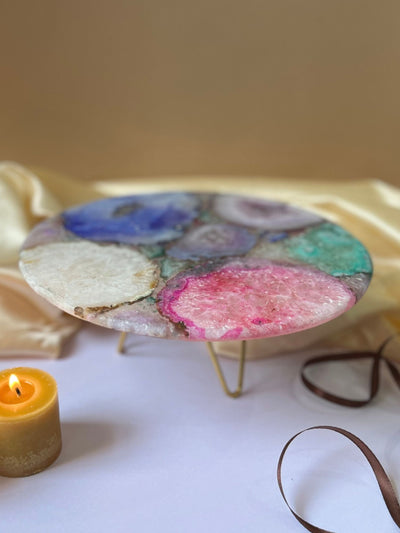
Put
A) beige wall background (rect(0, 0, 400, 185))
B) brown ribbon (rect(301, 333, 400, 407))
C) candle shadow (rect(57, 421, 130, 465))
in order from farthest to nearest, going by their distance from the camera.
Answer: beige wall background (rect(0, 0, 400, 185)) < brown ribbon (rect(301, 333, 400, 407)) < candle shadow (rect(57, 421, 130, 465))

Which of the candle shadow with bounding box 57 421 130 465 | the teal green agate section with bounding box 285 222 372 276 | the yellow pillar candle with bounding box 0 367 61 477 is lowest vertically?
the candle shadow with bounding box 57 421 130 465

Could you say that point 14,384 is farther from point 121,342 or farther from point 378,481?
point 378,481

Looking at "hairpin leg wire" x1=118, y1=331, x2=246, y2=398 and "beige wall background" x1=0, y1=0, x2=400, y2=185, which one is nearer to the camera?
"hairpin leg wire" x1=118, y1=331, x2=246, y2=398

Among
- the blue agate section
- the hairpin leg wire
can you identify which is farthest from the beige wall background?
the hairpin leg wire

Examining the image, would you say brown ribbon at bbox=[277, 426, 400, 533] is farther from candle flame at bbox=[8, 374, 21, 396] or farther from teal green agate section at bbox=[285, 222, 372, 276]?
candle flame at bbox=[8, 374, 21, 396]

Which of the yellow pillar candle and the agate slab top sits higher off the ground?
the agate slab top

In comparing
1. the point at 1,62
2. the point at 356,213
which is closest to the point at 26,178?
the point at 1,62

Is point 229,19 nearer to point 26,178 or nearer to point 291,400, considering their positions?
point 26,178
